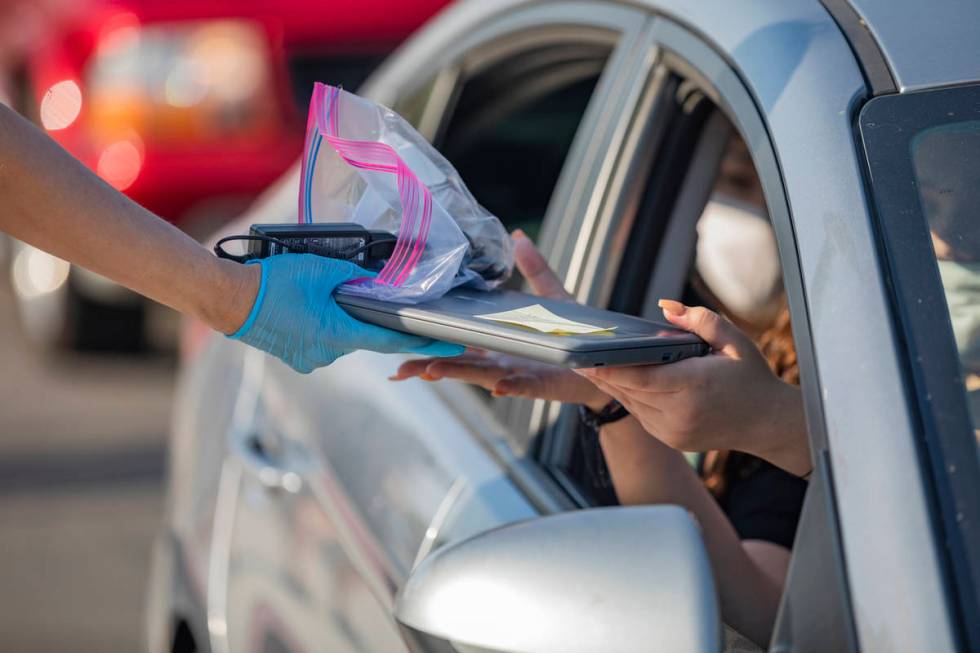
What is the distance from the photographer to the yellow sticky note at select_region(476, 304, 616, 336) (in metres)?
1.20

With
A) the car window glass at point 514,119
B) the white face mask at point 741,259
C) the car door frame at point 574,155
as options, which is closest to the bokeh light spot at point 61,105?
the car window glass at point 514,119

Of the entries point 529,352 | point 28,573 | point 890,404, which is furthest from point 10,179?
point 28,573

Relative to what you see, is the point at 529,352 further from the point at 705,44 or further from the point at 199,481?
the point at 199,481

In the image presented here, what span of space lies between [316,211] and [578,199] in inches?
15.1

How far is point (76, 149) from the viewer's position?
5.15 m

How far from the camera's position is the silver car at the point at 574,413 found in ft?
3.51

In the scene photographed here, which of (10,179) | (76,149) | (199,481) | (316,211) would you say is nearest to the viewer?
(10,179)

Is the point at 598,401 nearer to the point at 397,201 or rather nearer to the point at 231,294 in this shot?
the point at 397,201

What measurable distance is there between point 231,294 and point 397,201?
22 centimetres

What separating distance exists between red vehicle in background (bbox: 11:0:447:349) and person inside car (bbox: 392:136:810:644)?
3483mm

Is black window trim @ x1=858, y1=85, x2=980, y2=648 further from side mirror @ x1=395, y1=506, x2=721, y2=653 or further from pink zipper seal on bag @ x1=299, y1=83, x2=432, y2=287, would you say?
pink zipper seal on bag @ x1=299, y1=83, x2=432, y2=287

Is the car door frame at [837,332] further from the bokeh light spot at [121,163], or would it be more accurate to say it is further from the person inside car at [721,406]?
Answer: the bokeh light spot at [121,163]

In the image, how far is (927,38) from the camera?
4.25 feet

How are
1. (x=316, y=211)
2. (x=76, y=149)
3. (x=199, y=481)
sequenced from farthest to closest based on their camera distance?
(x=76, y=149) < (x=199, y=481) < (x=316, y=211)
